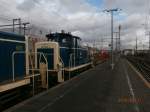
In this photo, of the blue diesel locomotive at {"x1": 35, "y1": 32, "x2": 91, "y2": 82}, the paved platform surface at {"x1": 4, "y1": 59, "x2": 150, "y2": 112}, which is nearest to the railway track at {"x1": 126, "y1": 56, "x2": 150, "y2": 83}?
the blue diesel locomotive at {"x1": 35, "y1": 32, "x2": 91, "y2": 82}

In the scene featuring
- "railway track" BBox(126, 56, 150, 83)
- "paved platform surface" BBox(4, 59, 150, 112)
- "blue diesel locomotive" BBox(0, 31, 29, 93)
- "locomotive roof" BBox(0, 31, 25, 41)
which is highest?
"locomotive roof" BBox(0, 31, 25, 41)

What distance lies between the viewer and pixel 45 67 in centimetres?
1503

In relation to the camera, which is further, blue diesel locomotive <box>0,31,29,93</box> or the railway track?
the railway track

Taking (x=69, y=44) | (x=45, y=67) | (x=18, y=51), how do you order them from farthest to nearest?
1. (x=69, y=44)
2. (x=45, y=67)
3. (x=18, y=51)

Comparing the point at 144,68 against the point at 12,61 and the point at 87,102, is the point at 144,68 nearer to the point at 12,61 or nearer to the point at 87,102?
the point at 87,102

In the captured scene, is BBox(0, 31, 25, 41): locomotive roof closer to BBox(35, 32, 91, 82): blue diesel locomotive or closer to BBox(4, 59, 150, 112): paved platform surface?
BBox(4, 59, 150, 112): paved platform surface

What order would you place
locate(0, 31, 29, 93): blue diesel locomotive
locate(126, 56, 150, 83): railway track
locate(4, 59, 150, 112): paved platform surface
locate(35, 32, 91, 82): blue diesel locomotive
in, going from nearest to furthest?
locate(4, 59, 150, 112): paved platform surface, locate(0, 31, 29, 93): blue diesel locomotive, locate(35, 32, 91, 82): blue diesel locomotive, locate(126, 56, 150, 83): railway track

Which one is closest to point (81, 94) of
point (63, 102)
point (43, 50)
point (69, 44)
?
point (63, 102)

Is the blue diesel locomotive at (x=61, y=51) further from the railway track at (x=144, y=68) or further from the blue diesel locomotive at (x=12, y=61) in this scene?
the railway track at (x=144, y=68)

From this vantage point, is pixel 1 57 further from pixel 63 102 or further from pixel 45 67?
pixel 45 67

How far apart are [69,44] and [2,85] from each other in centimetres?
1183

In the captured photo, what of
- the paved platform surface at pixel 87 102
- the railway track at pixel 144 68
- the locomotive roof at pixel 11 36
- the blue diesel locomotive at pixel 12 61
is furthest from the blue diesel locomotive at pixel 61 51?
the railway track at pixel 144 68

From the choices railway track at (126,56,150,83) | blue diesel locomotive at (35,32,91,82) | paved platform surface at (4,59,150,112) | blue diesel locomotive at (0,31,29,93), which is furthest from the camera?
railway track at (126,56,150,83)

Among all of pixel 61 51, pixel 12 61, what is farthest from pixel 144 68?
pixel 12 61
